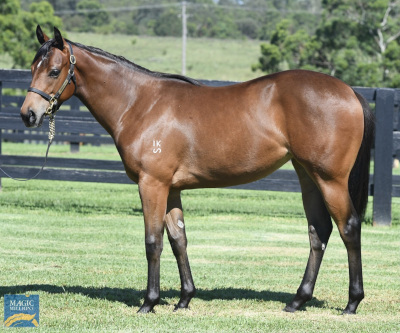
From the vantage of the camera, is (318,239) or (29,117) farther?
(318,239)

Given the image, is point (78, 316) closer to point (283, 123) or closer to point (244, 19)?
point (283, 123)

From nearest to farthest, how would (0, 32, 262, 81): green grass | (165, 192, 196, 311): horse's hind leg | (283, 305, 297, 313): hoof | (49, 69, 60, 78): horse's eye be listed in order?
(49, 69, 60, 78): horse's eye
(283, 305, 297, 313): hoof
(165, 192, 196, 311): horse's hind leg
(0, 32, 262, 81): green grass

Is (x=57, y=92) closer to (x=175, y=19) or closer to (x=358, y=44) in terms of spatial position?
(x=358, y=44)

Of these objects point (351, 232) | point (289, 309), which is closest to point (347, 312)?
point (289, 309)

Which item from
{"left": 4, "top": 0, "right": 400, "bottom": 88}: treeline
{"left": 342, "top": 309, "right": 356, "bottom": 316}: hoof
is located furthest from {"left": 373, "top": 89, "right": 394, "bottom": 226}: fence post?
{"left": 4, "top": 0, "right": 400, "bottom": 88}: treeline

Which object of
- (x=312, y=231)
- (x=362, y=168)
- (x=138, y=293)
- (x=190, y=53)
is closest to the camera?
(x=362, y=168)

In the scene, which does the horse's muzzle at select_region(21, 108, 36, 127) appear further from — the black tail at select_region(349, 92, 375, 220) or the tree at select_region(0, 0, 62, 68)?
the tree at select_region(0, 0, 62, 68)

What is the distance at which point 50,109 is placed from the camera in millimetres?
6371

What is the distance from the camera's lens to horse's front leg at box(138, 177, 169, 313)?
6246 millimetres

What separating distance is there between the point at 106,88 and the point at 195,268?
2.71 m

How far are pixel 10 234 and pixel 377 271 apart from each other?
16.4ft

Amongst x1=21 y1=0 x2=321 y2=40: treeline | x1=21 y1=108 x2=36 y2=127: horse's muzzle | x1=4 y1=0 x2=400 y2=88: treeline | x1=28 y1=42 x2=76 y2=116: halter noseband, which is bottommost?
x1=21 y1=0 x2=321 y2=40: treeline

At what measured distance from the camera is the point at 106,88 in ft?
21.7

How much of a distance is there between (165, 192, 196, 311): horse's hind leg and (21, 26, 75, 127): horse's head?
133 cm
